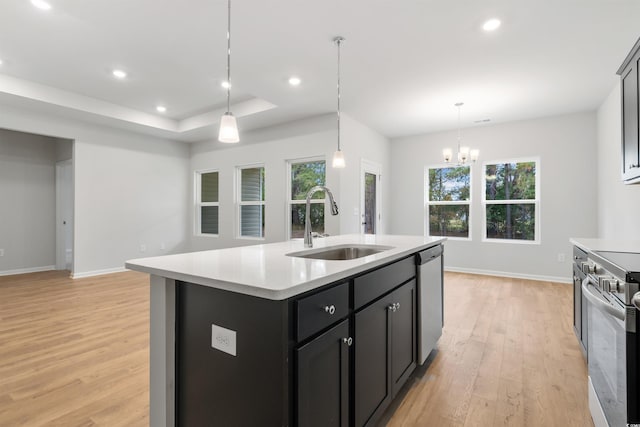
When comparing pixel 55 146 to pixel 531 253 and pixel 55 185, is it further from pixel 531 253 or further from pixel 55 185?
pixel 531 253

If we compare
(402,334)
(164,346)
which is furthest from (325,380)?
(402,334)

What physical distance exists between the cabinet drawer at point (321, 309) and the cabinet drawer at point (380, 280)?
3.7 inches

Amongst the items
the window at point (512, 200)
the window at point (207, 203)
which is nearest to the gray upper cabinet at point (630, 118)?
the window at point (512, 200)

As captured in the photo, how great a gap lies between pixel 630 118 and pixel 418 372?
90.7 inches

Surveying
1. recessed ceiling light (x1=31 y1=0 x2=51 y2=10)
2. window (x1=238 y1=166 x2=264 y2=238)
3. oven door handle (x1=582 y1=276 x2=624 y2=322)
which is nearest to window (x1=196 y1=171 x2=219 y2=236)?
window (x1=238 y1=166 x2=264 y2=238)

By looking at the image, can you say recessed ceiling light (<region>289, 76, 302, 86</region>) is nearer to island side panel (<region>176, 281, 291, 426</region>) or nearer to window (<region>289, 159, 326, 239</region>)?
window (<region>289, 159, 326, 239</region>)

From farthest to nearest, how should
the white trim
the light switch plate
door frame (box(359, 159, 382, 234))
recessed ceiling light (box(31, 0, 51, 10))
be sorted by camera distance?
door frame (box(359, 159, 382, 234))
recessed ceiling light (box(31, 0, 51, 10))
the white trim
the light switch plate

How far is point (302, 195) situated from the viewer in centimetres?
530

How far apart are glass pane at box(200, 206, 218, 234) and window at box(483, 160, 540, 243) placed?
523 centimetres

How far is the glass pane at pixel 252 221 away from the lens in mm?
5906

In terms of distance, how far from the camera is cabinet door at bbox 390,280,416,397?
1703 millimetres

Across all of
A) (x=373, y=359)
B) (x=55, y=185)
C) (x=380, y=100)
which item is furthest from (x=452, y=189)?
(x=55, y=185)

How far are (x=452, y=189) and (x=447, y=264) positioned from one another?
1.40 m

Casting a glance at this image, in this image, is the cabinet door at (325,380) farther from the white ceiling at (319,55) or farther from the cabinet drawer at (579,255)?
the white ceiling at (319,55)
